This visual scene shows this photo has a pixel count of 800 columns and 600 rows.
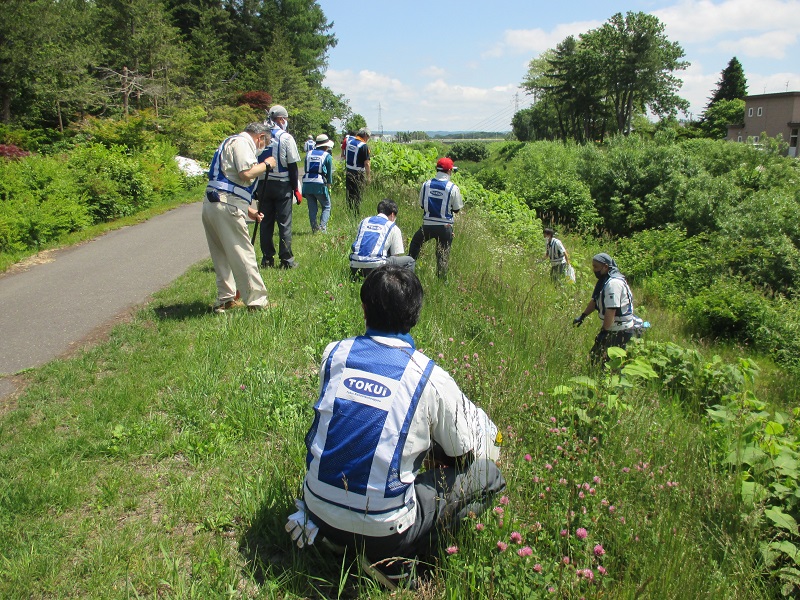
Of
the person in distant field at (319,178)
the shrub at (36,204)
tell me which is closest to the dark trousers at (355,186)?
the person in distant field at (319,178)

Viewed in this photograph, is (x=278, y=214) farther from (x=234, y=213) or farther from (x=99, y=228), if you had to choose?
(x=99, y=228)

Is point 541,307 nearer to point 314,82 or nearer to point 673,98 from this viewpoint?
point 314,82

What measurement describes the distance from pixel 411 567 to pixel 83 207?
39.9 feet

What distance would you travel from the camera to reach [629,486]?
3.14 metres

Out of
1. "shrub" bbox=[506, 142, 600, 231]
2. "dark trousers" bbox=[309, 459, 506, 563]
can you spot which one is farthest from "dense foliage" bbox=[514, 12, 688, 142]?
"dark trousers" bbox=[309, 459, 506, 563]

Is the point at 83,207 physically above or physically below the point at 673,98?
below

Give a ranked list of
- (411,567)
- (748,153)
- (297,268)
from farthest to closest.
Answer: (748,153)
(297,268)
(411,567)

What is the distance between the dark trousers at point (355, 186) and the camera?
12.0 meters

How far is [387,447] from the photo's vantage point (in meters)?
2.42

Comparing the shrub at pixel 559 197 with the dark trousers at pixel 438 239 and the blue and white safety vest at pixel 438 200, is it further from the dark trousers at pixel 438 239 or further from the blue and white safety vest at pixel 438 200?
the blue and white safety vest at pixel 438 200

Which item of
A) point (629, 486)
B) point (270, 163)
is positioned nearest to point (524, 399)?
point (629, 486)

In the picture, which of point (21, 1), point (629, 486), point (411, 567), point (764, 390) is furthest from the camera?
point (21, 1)

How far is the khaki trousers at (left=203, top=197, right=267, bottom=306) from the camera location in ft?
19.5

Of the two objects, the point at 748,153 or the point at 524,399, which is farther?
the point at 748,153
